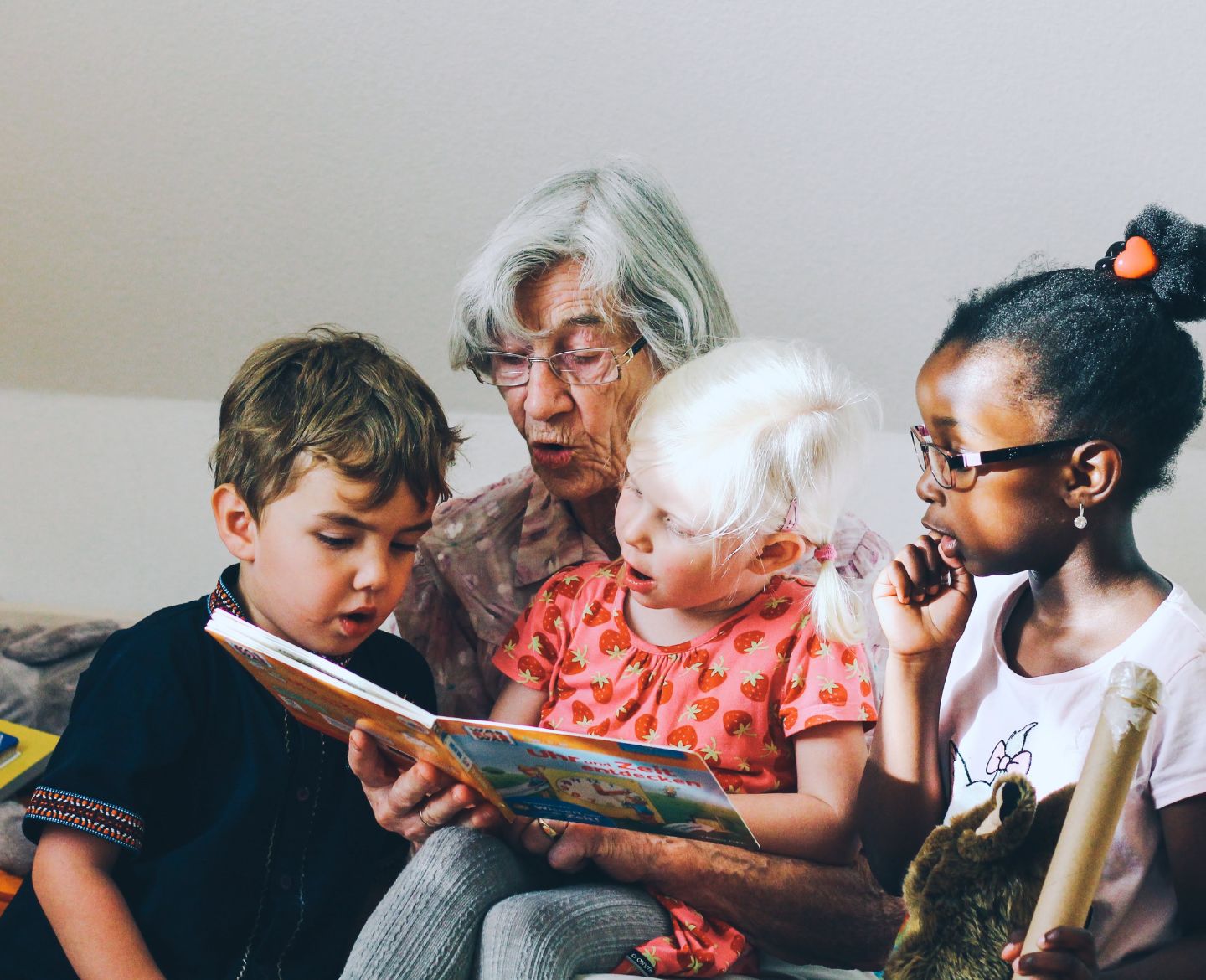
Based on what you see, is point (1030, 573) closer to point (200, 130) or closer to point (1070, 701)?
point (1070, 701)

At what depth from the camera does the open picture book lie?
4.44 feet

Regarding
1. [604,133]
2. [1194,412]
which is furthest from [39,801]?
[1194,412]

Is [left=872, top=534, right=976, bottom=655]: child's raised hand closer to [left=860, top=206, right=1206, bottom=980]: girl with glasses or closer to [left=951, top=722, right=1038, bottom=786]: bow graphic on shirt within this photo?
[left=860, top=206, right=1206, bottom=980]: girl with glasses

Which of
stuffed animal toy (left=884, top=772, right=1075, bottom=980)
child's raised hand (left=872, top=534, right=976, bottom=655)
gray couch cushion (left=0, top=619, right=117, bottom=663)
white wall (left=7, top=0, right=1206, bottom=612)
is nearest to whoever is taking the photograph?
stuffed animal toy (left=884, top=772, right=1075, bottom=980)

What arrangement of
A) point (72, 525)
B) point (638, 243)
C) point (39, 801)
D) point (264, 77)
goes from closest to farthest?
point (39, 801) → point (638, 243) → point (264, 77) → point (72, 525)

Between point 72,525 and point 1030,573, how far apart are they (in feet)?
5.32

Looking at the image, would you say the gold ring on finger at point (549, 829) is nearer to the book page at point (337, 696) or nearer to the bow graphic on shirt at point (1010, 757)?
the book page at point (337, 696)

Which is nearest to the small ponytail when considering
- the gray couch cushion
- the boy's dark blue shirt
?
the boy's dark blue shirt

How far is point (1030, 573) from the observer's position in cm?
145

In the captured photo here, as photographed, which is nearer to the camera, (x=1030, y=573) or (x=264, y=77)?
(x=1030, y=573)

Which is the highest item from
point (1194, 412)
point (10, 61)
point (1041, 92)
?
point (10, 61)

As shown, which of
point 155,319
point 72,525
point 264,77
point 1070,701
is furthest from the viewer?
point 72,525

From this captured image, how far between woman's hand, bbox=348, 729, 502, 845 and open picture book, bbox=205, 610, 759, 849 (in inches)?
0.7

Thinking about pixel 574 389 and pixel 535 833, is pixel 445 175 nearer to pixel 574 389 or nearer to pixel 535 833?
pixel 574 389
